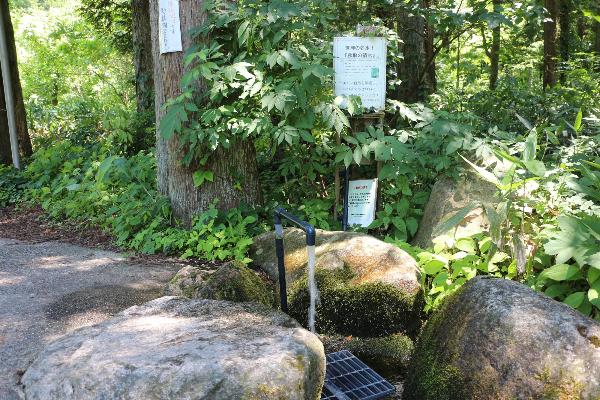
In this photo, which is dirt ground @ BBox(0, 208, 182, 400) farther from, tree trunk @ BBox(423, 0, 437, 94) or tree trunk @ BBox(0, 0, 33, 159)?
tree trunk @ BBox(423, 0, 437, 94)

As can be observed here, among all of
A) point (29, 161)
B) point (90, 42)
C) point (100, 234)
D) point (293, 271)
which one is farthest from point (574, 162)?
point (90, 42)

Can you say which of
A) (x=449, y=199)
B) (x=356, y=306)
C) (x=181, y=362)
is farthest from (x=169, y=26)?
(x=181, y=362)

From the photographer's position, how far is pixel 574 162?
484cm

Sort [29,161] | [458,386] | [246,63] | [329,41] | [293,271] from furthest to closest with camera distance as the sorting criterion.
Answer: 1. [29,161]
2. [329,41]
3. [246,63]
4. [293,271]
5. [458,386]

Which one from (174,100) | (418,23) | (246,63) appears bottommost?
(174,100)

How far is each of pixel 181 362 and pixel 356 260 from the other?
2140 millimetres

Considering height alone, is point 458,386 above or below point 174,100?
below

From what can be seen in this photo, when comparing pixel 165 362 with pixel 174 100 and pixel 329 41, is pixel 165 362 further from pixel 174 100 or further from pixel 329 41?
pixel 329 41

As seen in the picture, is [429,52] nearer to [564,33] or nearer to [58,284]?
[564,33]

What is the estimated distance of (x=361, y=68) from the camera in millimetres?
5672

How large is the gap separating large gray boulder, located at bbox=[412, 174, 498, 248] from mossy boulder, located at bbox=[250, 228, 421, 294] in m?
0.80

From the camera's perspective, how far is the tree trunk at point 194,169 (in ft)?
19.8

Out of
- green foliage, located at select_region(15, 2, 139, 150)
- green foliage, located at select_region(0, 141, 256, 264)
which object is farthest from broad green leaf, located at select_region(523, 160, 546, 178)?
green foliage, located at select_region(15, 2, 139, 150)

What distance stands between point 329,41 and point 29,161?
681cm
